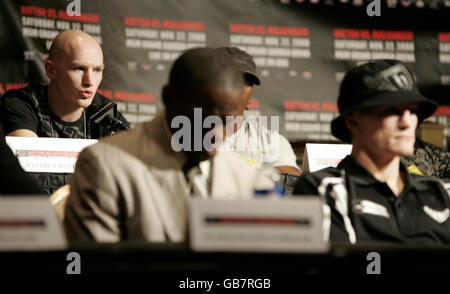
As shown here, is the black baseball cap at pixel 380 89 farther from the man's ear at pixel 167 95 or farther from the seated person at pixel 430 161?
the seated person at pixel 430 161

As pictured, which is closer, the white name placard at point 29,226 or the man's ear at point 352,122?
the white name placard at point 29,226

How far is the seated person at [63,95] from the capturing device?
3.44 m

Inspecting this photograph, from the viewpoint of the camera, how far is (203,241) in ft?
4.22

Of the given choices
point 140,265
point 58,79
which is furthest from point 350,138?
point 58,79

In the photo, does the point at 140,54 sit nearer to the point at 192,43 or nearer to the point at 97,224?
the point at 192,43

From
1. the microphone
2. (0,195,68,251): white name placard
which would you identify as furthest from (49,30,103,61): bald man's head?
(0,195,68,251): white name placard

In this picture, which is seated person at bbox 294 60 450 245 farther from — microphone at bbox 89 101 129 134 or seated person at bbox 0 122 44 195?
microphone at bbox 89 101 129 134

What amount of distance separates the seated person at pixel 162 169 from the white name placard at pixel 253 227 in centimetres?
40

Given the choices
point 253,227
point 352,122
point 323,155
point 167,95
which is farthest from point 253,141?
point 253,227

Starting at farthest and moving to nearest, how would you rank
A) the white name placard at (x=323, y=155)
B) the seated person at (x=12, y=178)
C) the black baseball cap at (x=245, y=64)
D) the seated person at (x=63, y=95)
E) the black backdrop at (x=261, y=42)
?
the black backdrop at (x=261, y=42) < the seated person at (x=63, y=95) < the black baseball cap at (x=245, y=64) < the white name placard at (x=323, y=155) < the seated person at (x=12, y=178)

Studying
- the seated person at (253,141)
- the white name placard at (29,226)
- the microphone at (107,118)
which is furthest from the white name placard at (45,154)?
the white name placard at (29,226)

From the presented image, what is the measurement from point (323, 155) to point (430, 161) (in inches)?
25.4
